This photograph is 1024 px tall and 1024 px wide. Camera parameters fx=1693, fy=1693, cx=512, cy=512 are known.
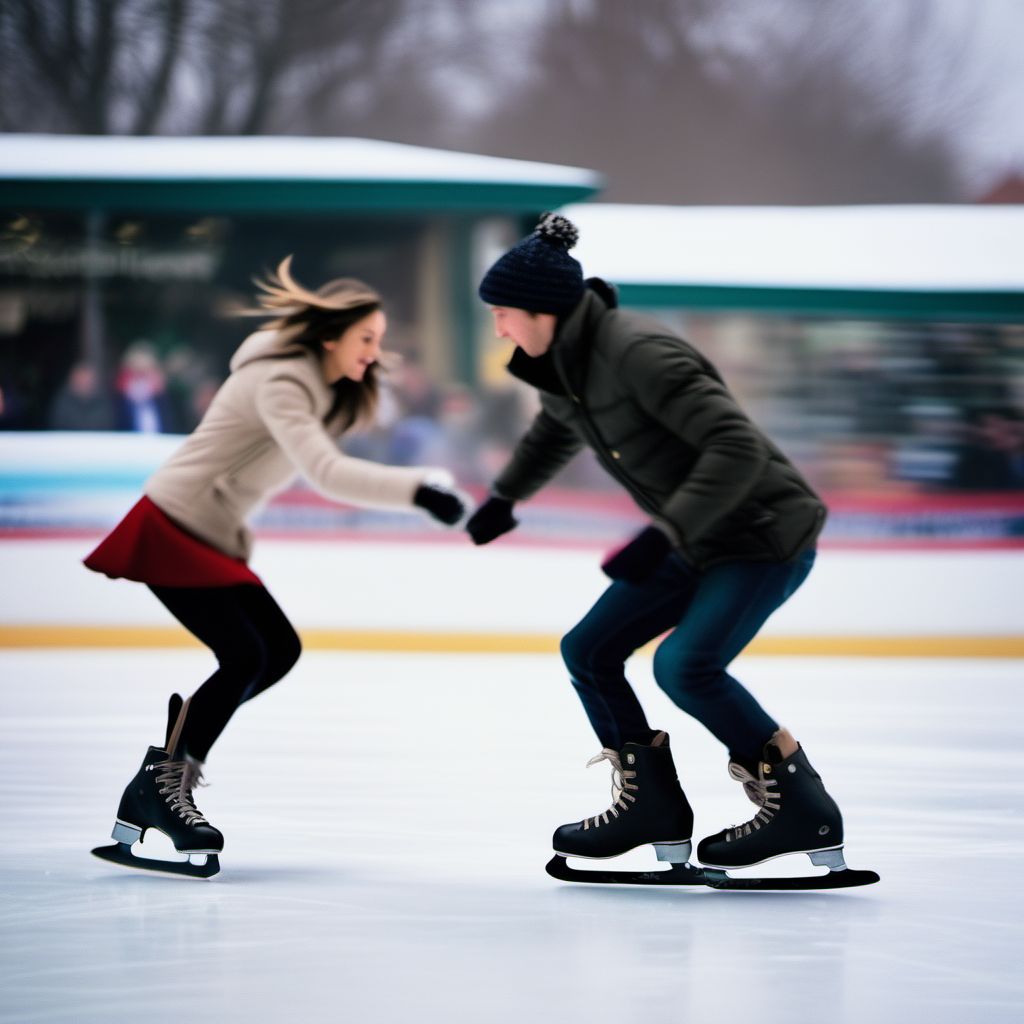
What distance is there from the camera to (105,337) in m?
8.49

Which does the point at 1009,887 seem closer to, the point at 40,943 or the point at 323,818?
the point at 323,818

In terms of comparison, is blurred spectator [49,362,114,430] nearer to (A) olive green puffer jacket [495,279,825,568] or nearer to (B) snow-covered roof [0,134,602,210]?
(B) snow-covered roof [0,134,602,210]

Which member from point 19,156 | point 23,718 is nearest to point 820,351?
point 19,156

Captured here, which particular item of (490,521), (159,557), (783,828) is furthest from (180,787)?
(783,828)

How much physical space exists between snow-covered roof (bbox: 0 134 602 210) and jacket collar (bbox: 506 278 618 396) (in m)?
5.64

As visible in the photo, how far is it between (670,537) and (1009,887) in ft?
3.48

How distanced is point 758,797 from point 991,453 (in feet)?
19.3

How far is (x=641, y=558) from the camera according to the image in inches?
115

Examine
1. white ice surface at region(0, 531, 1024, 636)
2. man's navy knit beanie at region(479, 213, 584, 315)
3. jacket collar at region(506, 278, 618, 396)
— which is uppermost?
white ice surface at region(0, 531, 1024, 636)

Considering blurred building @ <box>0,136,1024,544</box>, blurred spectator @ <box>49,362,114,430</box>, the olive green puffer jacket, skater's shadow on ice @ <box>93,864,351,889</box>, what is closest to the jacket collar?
the olive green puffer jacket

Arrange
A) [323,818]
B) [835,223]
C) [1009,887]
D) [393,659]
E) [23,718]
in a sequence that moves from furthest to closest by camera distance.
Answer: [835,223], [393,659], [23,718], [323,818], [1009,887]

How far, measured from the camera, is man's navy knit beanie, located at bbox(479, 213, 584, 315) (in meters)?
3.02

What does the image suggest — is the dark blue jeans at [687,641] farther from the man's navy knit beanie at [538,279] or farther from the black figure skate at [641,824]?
the man's navy knit beanie at [538,279]

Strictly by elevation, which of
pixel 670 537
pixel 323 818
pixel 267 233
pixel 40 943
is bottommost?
pixel 40 943
